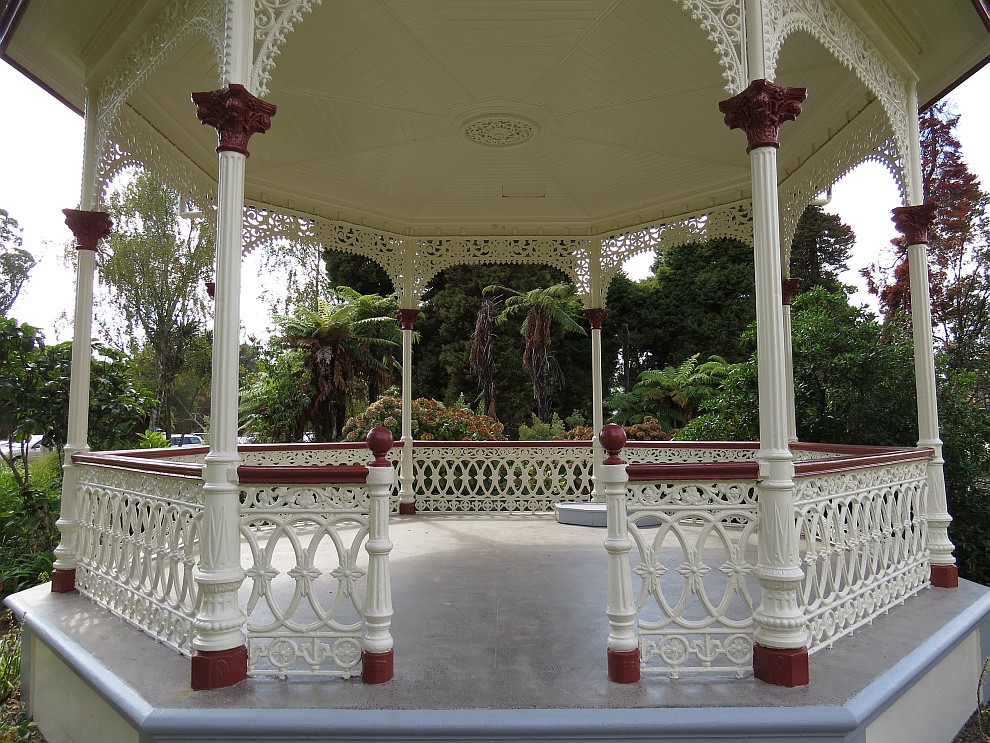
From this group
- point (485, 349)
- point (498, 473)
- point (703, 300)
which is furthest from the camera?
point (703, 300)

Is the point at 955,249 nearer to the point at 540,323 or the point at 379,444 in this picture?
the point at 540,323

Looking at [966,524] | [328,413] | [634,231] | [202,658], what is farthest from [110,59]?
[328,413]

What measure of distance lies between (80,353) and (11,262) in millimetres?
19075

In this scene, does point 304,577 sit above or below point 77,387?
below

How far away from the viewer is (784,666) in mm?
3109

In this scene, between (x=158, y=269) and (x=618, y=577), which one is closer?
(x=618, y=577)

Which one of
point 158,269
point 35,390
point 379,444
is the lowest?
point 379,444

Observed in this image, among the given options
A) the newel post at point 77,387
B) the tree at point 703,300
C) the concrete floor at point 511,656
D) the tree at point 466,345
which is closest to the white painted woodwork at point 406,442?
the concrete floor at point 511,656

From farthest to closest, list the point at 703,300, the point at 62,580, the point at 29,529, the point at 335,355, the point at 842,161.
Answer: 1. the point at 703,300
2. the point at 335,355
3. the point at 29,529
4. the point at 842,161
5. the point at 62,580

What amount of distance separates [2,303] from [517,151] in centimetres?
1955

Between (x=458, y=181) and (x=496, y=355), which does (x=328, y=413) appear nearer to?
(x=496, y=355)

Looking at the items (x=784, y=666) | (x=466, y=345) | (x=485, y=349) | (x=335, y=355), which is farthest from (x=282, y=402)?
(x=784, y=666)

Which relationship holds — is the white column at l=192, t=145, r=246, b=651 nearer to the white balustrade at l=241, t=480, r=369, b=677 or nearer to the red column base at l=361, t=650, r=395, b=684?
the white balustrade at l=241, t=480, r=369, b=677

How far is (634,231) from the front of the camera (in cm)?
837
